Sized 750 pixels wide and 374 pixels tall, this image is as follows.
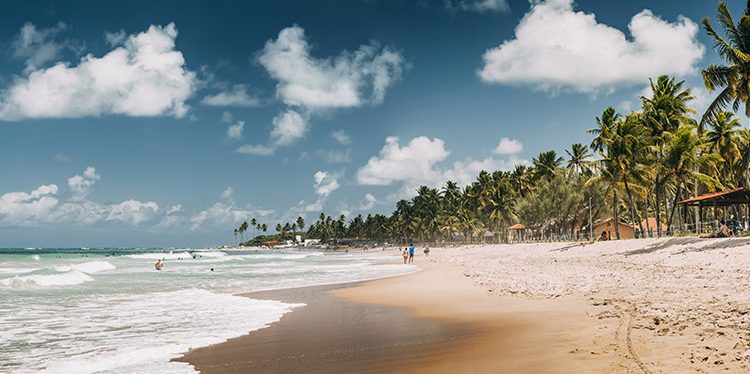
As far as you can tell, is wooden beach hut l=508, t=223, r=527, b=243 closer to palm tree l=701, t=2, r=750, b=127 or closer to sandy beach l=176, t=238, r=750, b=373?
palm tree l=701, t=2, r=750, b=127

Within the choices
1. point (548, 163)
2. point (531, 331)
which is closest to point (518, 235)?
point (548, 163)

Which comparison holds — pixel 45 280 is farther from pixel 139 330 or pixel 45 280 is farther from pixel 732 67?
pixel 732 67

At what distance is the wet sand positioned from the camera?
719 centimetres

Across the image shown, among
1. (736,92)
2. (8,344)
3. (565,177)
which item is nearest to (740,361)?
(8,344)

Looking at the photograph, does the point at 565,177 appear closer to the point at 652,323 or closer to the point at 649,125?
the point at 649,125

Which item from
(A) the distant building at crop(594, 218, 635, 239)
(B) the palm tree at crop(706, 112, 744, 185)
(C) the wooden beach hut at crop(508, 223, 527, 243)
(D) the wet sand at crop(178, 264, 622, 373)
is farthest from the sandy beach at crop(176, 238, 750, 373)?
(C) the wooden beach hut at crop(508, 223, 527, 243)

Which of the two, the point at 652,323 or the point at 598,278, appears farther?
the point at 598,278

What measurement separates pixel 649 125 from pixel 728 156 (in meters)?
6.77

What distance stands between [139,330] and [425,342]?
7240 mm

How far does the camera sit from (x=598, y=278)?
56.9 feet

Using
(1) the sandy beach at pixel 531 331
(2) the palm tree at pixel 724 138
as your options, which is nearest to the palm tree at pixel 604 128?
(2) the palm tree at pixel 724 138

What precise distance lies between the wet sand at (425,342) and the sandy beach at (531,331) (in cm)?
2

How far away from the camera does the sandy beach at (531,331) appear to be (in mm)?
6703

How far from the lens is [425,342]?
30.7ft
